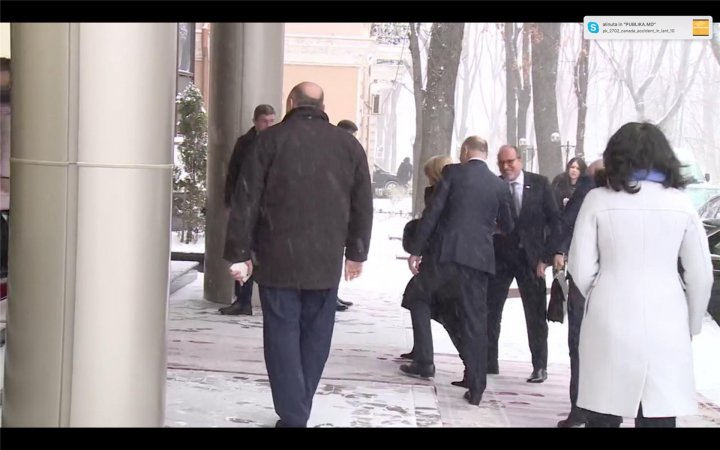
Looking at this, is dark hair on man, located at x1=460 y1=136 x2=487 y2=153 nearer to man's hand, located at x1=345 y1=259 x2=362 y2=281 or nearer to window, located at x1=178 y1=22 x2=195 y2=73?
man's hand, located at x1=345 y1=259 x2=362 y2=281

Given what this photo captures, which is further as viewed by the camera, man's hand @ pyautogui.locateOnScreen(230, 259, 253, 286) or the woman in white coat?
man's hand @ pyautogui.locateOnScreen(230, 259, 253, 286)

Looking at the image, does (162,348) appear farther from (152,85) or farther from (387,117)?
(387,117)

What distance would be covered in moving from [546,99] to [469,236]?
548 inches

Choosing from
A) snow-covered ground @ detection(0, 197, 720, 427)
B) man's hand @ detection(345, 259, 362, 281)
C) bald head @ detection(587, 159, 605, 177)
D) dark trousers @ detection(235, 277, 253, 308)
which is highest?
bald head @ detection(587, 159, 605, 177)

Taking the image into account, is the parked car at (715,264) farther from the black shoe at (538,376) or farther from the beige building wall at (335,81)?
the beige building wall at (335,81)

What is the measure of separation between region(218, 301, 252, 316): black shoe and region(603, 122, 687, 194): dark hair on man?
17.8 ft

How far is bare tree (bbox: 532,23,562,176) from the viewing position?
19.8 m

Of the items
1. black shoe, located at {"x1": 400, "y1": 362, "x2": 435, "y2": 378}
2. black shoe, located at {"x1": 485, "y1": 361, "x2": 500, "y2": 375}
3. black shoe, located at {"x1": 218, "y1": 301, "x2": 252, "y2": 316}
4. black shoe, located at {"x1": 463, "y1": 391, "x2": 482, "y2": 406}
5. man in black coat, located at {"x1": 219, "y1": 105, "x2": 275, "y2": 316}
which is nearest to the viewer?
black shoe, located at {"x1": 463, "y1": 391, "x2": 482, "y2": 406}

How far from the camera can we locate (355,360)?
7.70 m

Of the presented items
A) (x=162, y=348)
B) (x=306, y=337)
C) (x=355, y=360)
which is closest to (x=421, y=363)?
(x=355, y=360)

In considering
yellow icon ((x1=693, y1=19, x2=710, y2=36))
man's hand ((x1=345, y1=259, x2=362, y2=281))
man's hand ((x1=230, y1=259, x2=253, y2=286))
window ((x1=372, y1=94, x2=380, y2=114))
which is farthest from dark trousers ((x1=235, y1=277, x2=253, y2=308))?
window ((x1=372, y1=94, x2=380, y2=114))

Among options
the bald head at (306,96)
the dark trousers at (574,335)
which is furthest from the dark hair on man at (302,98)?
the dark trousers at (574,335)

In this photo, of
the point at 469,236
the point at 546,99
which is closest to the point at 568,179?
the point at 469,236
